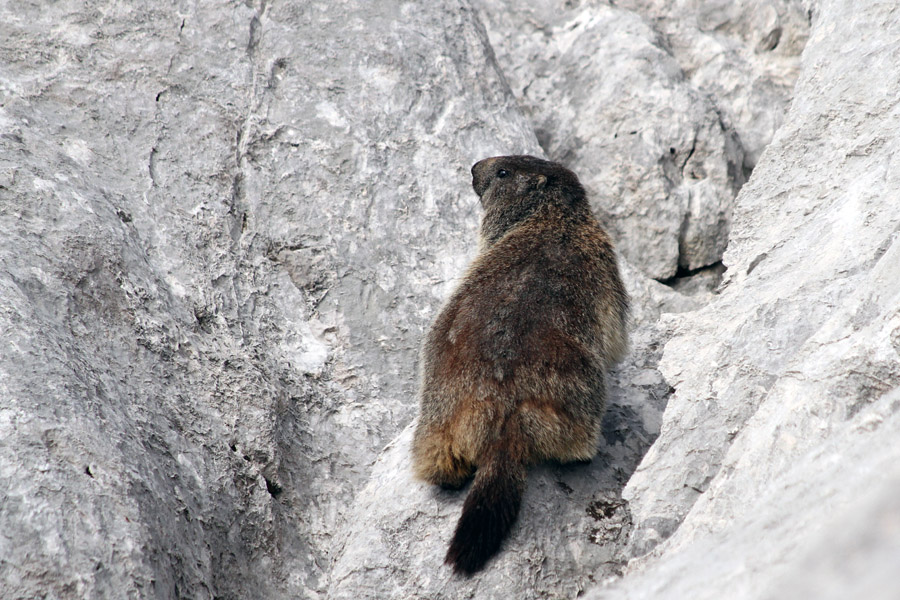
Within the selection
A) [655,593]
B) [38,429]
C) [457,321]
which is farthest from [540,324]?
[38,429]

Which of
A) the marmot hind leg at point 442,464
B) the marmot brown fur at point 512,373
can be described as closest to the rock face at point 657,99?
the marmot brown fur at point 512,373

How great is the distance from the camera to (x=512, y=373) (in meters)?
4.67

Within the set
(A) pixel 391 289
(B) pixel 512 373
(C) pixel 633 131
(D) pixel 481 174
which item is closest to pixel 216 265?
(A) pixel 391 289

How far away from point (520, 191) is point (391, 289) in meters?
1.42

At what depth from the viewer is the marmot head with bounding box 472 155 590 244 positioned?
21.9 ft

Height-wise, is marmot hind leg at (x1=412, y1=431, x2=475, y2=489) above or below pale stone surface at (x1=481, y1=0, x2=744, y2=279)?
below

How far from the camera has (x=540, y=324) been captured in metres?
4.96

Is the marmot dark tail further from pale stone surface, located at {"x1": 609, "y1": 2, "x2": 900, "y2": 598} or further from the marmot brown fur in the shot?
pale stone surface, located at {"x1": 609, "y1": 2, "x2": 900, "y2": 598}

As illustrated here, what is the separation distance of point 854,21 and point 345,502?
242 inches

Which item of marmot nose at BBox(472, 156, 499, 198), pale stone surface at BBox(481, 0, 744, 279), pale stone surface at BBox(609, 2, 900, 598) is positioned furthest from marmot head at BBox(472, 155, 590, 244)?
pale stone surface at BBox(481, 0, 744, 279)

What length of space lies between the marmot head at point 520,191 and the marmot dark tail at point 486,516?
275 cm

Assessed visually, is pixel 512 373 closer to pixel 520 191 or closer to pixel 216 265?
pixel 520 191

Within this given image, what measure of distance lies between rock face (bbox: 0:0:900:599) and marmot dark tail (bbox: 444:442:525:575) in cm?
18

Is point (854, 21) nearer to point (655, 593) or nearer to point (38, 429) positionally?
point (655, 593)
